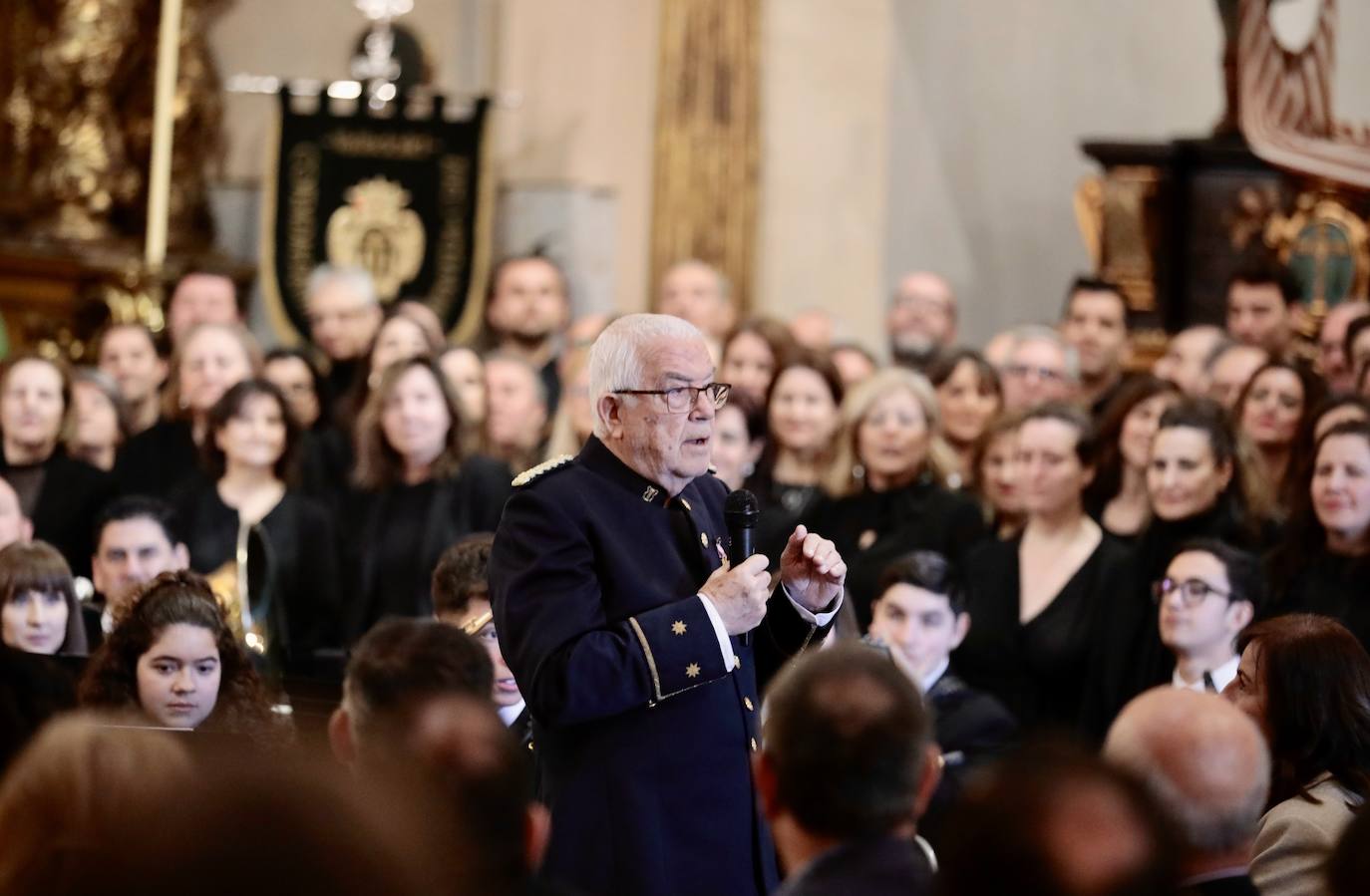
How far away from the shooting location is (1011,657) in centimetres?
604

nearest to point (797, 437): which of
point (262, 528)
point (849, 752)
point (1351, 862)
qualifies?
point (262, 528)

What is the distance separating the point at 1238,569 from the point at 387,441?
253cm

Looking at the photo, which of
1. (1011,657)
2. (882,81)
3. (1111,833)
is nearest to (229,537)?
(1011,657)

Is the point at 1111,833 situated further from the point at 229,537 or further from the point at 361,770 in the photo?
the point at 229,537

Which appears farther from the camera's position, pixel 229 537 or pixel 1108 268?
pixel 1108 268

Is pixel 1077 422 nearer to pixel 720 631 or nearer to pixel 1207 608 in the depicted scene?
pixel 1207 608

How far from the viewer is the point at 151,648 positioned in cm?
457

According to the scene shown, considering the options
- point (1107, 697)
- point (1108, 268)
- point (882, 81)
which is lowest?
point (1107, 697)

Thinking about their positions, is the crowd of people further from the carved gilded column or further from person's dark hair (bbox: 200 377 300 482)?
the carved gilded column

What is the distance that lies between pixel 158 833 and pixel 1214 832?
1.56m

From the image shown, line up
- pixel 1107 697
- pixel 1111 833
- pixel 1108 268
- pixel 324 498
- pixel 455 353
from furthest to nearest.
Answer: pixel 1108 268 < pixel 455 353 < pixel 324 498 < pixel 1107 697 < pixel 1111 833

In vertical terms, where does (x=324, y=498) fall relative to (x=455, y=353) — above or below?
below

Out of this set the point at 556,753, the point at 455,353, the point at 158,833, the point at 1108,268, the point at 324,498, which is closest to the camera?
the point at 158,833

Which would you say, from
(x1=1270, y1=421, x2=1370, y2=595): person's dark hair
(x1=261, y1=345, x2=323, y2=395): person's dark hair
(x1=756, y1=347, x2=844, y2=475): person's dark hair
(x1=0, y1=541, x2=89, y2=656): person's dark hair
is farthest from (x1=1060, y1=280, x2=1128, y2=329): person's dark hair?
(x1=0, y1=541, x2=89, y2=656): person's dark hair
